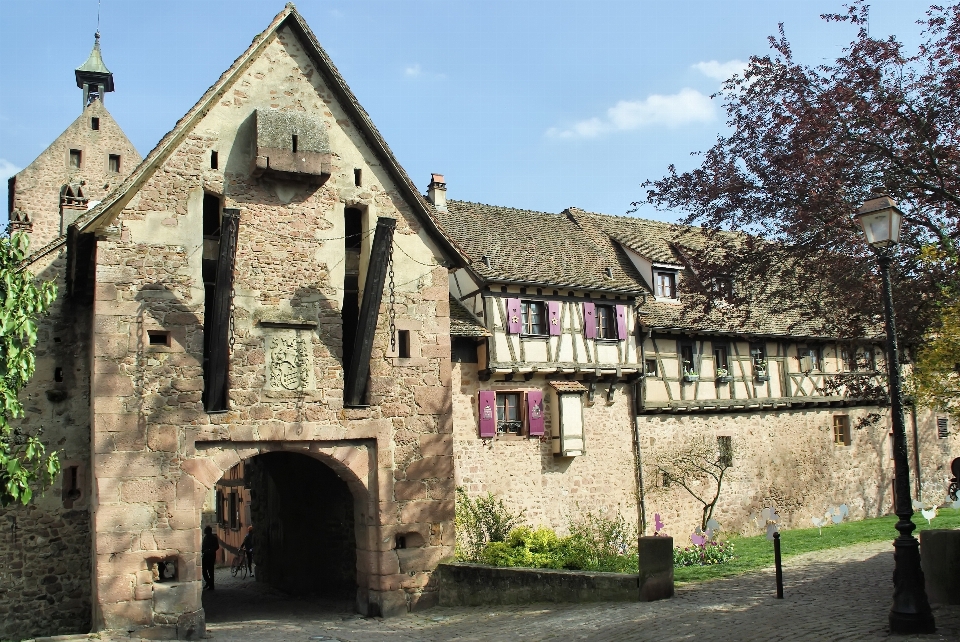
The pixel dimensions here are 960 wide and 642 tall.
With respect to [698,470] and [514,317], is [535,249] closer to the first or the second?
[514,317]

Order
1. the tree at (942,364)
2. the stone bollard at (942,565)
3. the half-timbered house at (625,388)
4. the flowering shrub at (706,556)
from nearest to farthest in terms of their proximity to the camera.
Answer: the stone bollard at (942,565) < the tree at (942,364) < the flowering shrub at (706,556) < the half-timbered house at (625,388)

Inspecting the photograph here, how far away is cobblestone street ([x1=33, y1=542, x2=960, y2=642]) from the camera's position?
959 centimetres

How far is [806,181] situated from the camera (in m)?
12.6

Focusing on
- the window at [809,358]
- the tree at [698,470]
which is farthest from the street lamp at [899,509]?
the window at [809,358]

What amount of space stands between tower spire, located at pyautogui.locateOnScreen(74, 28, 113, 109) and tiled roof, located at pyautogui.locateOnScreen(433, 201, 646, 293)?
25216 millimetres

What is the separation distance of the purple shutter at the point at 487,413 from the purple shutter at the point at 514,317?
1582 millimetres

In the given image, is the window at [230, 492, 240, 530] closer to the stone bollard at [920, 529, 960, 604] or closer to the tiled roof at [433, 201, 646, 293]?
the tiled roof at [433, 201, 646, 293]

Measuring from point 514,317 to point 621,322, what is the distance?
10.8 ft

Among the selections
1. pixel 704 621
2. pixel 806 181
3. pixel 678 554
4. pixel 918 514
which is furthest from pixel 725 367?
pixel 704 621

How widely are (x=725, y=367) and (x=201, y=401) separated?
15.5 metres

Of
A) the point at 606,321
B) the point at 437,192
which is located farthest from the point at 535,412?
the point at 437,192

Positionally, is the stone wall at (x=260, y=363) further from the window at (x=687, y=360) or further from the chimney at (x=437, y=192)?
the window at (x=687, y=360)

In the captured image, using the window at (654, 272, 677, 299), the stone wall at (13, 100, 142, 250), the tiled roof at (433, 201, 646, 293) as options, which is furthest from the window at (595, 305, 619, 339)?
the stone wall at (13, 100, 142, 250)

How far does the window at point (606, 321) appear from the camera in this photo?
2164 centimetres
